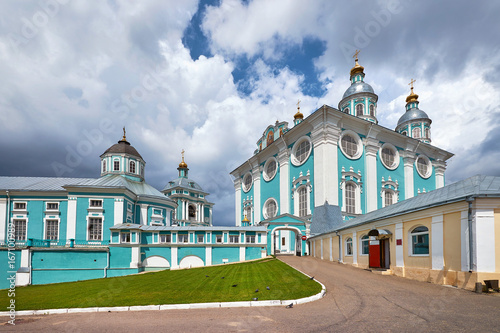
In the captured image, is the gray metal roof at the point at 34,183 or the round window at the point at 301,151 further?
the round window at the point at 301,151

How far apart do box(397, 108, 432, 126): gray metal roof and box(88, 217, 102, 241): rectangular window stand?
43436 mm

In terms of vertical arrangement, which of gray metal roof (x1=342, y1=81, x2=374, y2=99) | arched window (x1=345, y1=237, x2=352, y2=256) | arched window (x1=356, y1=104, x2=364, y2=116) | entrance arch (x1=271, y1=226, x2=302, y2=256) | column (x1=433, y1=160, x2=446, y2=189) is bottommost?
entrance arch (x1=271, y1=226, x2=302, y2=256)

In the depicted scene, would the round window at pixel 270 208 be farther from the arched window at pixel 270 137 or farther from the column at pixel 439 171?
the column at pixel 439 171

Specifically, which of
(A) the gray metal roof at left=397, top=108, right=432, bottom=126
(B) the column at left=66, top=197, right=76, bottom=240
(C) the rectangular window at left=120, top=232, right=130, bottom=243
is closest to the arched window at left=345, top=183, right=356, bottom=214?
(C) the rectangular window at left=120, top=232, right=130, bottom=243

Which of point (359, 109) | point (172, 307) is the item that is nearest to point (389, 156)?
point (359, 109)

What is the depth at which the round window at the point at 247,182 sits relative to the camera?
4436 cm

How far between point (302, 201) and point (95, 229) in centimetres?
1999

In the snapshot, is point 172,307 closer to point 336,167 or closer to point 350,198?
point 336,167

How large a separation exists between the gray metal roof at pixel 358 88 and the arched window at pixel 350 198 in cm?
1402

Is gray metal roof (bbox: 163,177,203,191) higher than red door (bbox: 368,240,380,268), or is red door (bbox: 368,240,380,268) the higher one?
gray metal roof (bbox: 163,177,203,191)

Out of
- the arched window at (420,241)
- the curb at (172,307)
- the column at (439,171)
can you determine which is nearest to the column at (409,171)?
the column at (439,171)

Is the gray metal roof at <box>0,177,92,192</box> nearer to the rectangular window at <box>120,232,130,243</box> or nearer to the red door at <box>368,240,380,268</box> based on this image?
the rectangular window at <box>120,232,130,243</box>

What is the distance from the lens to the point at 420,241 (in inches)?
496

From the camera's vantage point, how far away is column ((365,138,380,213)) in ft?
105
